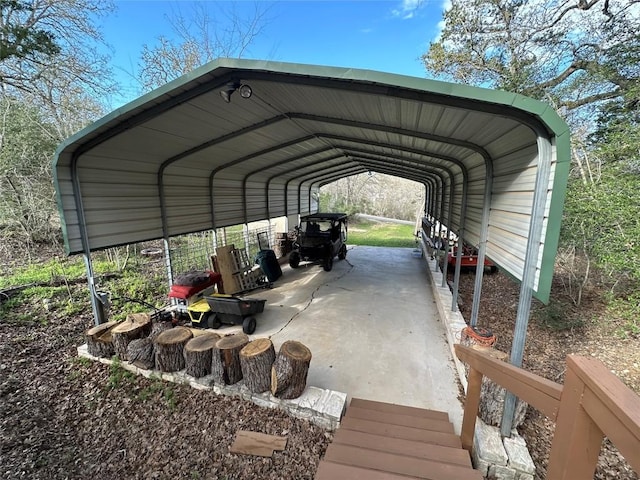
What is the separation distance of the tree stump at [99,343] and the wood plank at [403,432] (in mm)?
3446

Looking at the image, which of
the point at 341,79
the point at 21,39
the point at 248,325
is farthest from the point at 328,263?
the point at 21,39

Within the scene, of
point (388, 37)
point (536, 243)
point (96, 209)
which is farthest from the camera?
point (388, 37)

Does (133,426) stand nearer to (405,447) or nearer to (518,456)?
(405,447)

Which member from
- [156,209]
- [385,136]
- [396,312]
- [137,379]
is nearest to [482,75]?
[385,136]

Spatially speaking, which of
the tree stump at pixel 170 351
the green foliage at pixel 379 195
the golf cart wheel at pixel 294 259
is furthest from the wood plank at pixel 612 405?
the green foliage at pixel 379 195

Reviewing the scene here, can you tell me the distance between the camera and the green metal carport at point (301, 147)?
7.00ft

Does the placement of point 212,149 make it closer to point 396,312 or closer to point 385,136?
point 385,136

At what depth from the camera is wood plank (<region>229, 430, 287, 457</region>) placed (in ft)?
8.69

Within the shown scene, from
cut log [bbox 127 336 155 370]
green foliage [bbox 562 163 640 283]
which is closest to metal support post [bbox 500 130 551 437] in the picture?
green foliage [bbox 562 163 640 283]

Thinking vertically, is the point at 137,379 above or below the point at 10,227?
below

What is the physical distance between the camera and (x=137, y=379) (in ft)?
12.0

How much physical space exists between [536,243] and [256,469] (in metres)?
2.97

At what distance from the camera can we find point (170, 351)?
3.51 metres

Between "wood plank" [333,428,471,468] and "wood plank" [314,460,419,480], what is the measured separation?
1.15 feet
